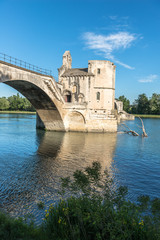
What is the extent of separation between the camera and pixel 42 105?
35.6 metres

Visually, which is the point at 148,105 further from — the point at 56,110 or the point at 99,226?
the point at 99,226

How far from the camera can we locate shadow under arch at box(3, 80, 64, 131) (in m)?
29.7

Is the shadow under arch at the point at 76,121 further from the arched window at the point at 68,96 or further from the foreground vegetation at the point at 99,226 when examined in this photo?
the foreground vegetation at the point at 99,226

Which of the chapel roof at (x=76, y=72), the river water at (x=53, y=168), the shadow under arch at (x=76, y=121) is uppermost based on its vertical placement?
the chapel roof at (x=76, y=72)

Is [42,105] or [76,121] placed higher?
[42,105]

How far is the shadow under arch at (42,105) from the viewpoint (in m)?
29.7

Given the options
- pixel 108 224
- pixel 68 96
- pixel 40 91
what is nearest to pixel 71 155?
pixel 40 91

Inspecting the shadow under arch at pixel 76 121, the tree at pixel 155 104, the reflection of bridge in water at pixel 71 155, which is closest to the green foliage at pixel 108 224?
the reflection of bridge in water at pixel 71 155

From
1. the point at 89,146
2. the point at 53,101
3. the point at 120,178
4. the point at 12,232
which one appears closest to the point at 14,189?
the point at 12,232

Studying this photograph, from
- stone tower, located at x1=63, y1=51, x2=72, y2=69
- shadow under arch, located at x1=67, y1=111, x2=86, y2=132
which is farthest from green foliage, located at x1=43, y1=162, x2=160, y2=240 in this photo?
stone tower, located at x1=63, y1=51, x2=72, y2=69

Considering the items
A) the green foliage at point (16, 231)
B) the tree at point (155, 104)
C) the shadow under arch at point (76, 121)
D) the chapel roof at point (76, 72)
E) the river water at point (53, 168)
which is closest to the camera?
the green foliage at point (16, 231)

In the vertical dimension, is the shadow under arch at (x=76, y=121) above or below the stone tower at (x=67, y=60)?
below

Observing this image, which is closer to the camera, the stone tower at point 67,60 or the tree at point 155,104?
the stone tower at point 67,60

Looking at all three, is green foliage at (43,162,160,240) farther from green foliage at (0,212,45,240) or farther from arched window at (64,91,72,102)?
arched window at (64,91,72,102)
